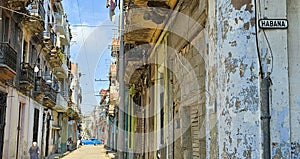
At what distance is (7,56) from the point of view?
15477mm

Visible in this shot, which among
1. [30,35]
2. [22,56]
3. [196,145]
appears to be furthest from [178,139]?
[30,35]

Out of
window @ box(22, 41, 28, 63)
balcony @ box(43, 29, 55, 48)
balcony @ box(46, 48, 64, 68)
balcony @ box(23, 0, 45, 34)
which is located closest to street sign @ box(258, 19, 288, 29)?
balcony @ box(23, 0, 45, 34)

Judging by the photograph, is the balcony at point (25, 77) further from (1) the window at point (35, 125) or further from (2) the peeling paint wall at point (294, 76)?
(2) the peeling paint wall at point (294, 76)

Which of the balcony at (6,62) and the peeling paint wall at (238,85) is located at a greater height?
the balcony at (6,62)

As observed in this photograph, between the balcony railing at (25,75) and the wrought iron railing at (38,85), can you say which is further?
the wrought iron railing at (38,85)

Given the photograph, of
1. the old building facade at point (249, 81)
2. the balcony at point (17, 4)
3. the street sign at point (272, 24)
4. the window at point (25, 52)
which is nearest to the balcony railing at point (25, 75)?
the window at point (25, 52)

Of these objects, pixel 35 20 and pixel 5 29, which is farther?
pixel 35 20

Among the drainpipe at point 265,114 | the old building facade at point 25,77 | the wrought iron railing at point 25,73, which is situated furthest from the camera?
the wrought iron railing at point 25,73

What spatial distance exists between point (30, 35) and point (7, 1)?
17.8 feet

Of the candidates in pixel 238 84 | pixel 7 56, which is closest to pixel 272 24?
pixel 238 84

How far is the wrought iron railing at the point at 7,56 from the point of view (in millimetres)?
14949

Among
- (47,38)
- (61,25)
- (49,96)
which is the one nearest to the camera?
(47,38)

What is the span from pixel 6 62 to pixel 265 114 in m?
13.3

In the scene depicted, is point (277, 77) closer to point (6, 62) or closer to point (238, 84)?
point (238, 84)
